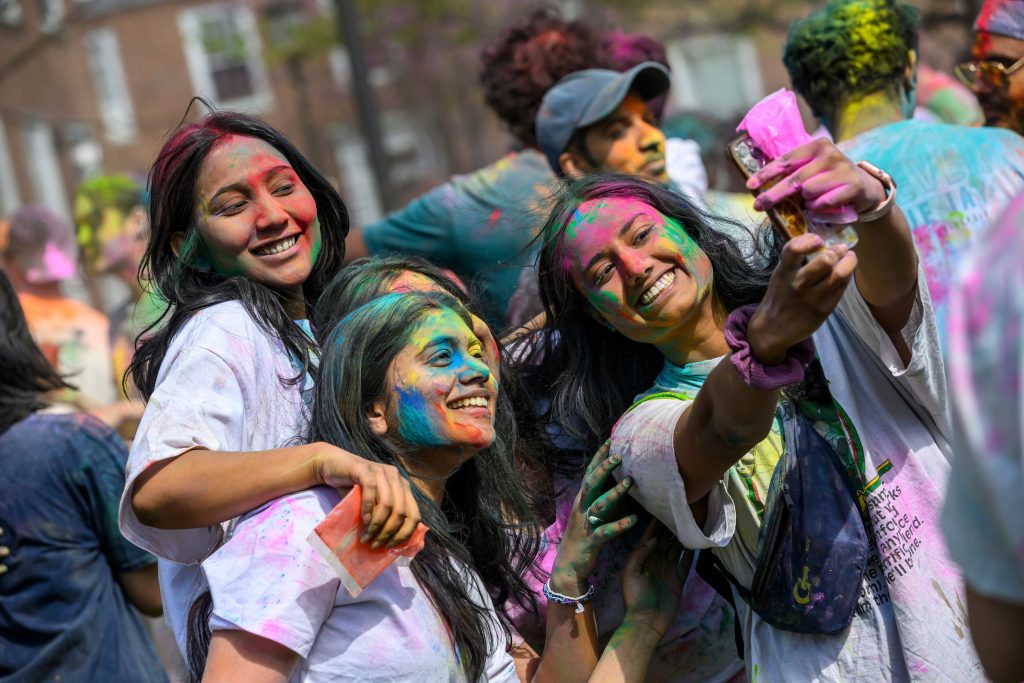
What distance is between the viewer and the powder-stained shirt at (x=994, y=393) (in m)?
1.21

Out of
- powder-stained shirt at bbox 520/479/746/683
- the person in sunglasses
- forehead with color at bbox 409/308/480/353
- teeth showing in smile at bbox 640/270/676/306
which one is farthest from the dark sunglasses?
forehead with color at bbox 409/308/480/353

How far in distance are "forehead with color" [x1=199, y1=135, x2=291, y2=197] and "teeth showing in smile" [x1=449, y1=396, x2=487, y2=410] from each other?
76cm

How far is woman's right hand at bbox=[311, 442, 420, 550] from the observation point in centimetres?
213

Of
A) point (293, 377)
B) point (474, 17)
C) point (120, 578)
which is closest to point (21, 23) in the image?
point (474, 17)

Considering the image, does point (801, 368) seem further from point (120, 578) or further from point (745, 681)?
point (120, 578)

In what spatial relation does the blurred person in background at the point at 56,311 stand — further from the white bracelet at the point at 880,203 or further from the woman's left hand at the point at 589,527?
the white bracelet at the point at 880,203

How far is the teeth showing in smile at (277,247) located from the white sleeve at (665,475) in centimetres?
91

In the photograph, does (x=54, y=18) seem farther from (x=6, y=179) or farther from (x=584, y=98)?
(x=584, y=98)

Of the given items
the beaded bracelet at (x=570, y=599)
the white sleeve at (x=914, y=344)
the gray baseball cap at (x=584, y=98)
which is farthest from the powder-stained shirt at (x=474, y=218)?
the white sleeve at (x=914, y=344)

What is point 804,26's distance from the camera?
375cm

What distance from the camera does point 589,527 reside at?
253 centimetres

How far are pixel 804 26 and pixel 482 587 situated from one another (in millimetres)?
2105

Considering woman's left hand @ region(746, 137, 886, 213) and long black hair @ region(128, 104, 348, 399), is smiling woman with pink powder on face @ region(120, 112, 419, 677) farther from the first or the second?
woman's left hand @ region(746, 137, 886, 213)

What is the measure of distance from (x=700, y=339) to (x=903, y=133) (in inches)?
50.2
